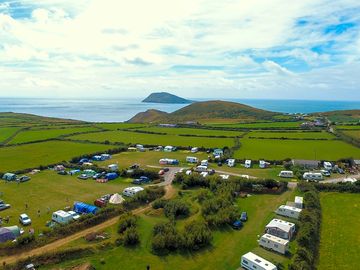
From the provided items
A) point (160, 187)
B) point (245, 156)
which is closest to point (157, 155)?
point (245, 156)

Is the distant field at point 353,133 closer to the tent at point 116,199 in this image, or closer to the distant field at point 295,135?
the distant field at point 295,135

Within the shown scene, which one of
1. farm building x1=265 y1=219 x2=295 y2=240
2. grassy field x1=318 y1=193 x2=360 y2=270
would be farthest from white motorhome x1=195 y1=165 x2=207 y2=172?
farm building x1=265 y1=219 x2=295 y2=240

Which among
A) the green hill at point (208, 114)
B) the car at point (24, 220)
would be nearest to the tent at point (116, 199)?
the car at point (24, 220)

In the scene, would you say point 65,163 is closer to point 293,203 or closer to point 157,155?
point 157,155

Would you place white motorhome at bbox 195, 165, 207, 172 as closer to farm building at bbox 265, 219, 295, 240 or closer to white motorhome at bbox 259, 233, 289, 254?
farm building at bbox 265, 219, 295, 240

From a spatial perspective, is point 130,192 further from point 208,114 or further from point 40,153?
point 208,114

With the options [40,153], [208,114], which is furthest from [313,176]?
[208,114]
